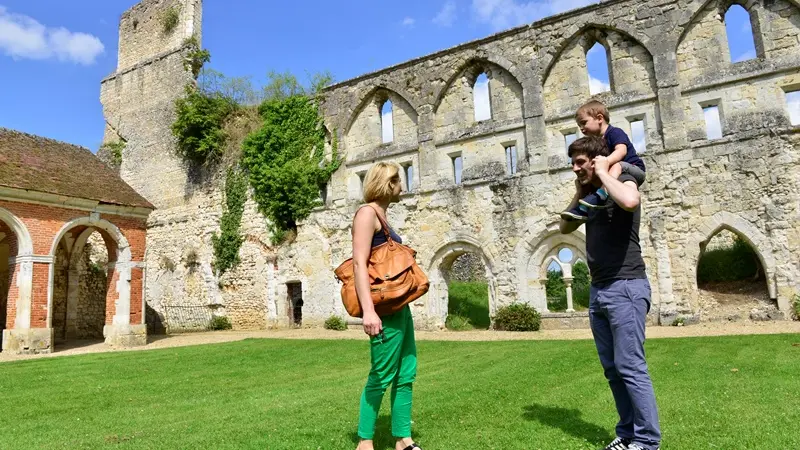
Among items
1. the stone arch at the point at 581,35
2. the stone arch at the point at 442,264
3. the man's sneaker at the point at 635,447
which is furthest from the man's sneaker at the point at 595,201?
the stone arch at the point at 581,35

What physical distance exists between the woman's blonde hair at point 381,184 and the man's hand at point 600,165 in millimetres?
1203

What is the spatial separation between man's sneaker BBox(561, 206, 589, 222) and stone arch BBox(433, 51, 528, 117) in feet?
43.2

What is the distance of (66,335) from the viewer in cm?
1680

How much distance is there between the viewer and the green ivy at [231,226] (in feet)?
64.7

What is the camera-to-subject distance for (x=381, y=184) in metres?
3.35

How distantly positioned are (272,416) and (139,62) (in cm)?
2358

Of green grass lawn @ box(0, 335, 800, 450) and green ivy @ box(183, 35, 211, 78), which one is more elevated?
green ivy @ box(183, 35, 211, 78)

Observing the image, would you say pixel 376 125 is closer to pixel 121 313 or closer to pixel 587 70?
pixel 587 70

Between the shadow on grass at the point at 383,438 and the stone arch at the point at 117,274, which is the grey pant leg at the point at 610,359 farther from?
the stone arch at the point at 117,274

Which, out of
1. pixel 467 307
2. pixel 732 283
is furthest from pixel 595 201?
pixel 732 283

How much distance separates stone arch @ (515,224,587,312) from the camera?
48.8 feet

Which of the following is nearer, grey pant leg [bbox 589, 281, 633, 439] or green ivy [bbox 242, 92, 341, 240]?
grey pant leg [bbox 589, 281, 633, 439]

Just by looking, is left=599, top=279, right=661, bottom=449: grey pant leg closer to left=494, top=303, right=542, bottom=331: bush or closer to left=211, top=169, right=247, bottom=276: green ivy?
left=494, top=303, right=542, bottom=331: bush

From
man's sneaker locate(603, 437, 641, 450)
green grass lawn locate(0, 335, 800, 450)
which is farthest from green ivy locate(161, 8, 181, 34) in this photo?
man's sneaker locate(603, 437, 641, 450)
